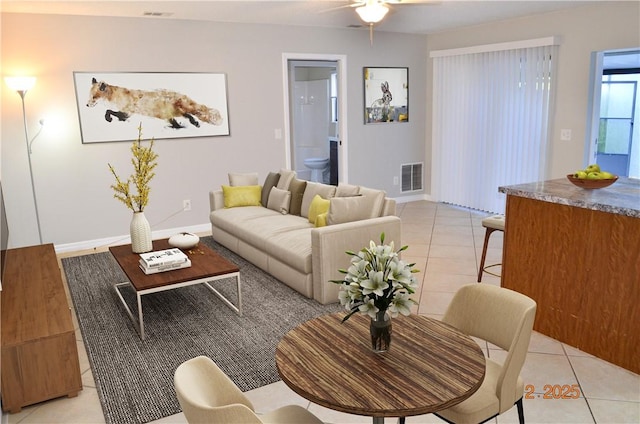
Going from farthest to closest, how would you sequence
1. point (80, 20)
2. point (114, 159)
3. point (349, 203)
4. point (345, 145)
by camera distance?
point (345, 145) → point (114, 159) → point (80, 20) → point (349, 203)

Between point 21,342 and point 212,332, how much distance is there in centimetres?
123

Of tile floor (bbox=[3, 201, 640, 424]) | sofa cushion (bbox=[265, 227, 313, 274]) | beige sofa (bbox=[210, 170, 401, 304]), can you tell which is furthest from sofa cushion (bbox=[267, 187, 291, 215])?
tile floor (bbox=[3, 201, 640, 424])

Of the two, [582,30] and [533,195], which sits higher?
[582,30]

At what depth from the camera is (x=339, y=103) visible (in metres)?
7.12

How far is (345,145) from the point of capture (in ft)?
23.7

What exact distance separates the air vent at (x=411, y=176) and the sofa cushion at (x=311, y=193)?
2971mm

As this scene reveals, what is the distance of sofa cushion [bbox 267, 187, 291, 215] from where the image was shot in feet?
17.4

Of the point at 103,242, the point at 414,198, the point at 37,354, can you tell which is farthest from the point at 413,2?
the point at 37,354

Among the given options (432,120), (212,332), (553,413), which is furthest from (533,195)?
(432,120)

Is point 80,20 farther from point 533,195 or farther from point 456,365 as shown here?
point 456,365

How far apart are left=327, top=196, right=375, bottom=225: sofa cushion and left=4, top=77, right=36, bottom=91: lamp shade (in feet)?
10.6

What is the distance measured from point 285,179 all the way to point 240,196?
54cm

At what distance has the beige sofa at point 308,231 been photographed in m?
3.90

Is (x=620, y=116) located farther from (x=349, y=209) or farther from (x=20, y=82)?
(x=20, y=82)
